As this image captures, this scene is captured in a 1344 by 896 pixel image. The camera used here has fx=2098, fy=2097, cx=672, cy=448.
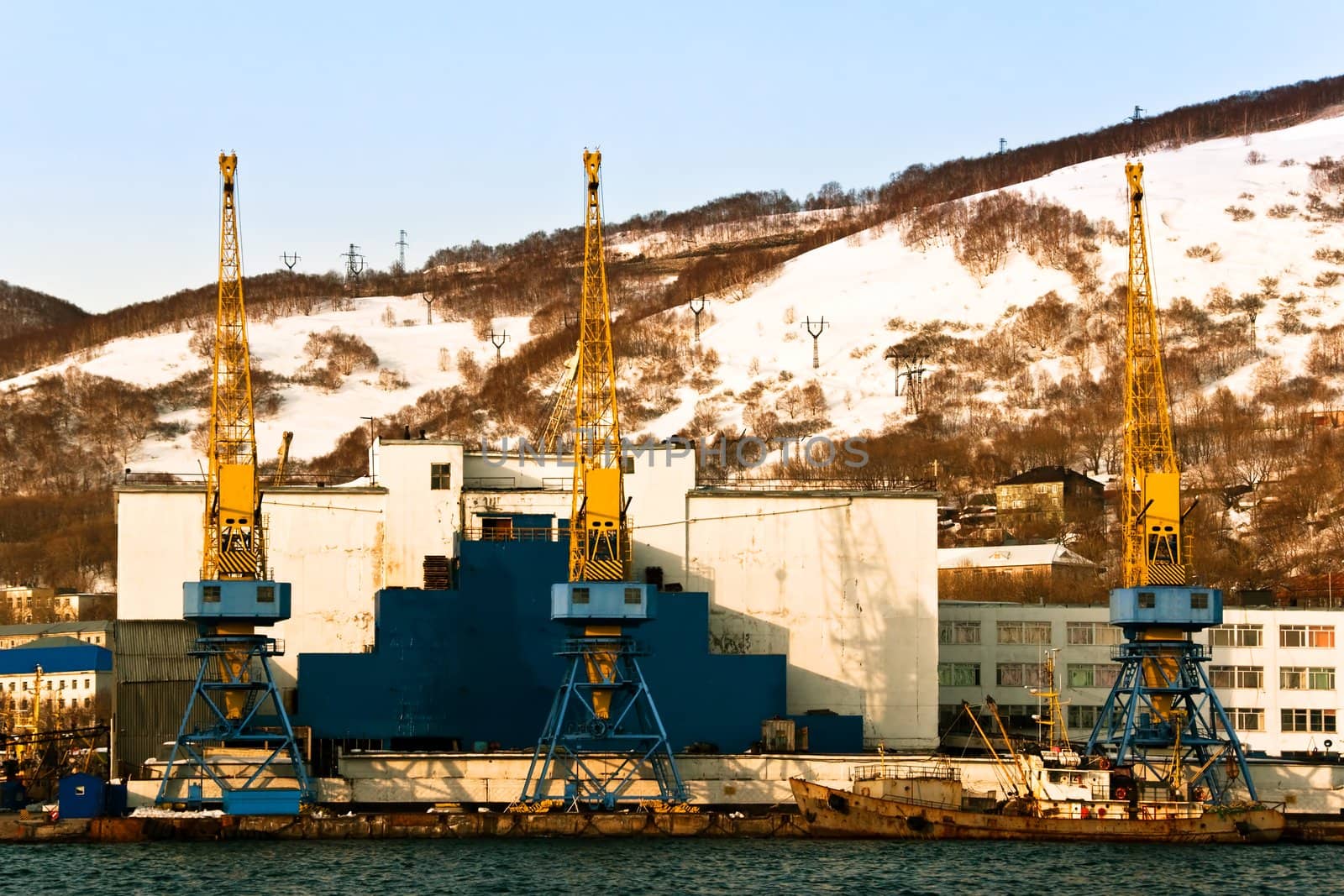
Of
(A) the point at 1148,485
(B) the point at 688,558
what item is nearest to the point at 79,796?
(B) the point at 688,558

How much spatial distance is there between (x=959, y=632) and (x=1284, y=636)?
1789 centimetres

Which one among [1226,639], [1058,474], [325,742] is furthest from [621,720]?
[1058,474]

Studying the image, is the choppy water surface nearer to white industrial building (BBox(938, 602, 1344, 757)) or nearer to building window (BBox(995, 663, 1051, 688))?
white industrial building (BBox(938, 602, 1344, 757))

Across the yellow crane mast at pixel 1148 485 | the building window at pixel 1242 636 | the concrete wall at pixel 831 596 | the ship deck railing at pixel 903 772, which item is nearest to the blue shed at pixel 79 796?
the concrete wall at pixel 831 596

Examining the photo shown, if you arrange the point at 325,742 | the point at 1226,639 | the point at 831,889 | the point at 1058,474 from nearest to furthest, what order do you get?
1. the point at 831,889
2. the point at 325,742
3. the point at 1226,639
4. the point at 1058,474

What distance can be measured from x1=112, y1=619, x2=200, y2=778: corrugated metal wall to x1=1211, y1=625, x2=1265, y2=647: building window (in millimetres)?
54954

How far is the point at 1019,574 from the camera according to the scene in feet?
539

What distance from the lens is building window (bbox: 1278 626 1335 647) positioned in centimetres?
11550

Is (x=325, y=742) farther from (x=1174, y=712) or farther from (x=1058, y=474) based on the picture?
(x=1058, y=474)

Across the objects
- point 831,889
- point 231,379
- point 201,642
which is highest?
point 231,379

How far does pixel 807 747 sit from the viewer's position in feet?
328

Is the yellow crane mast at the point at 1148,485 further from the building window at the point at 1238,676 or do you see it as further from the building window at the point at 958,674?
the building window at the point at 958,674

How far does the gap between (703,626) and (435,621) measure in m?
12.9

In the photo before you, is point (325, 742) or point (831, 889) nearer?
point (831, 889)
